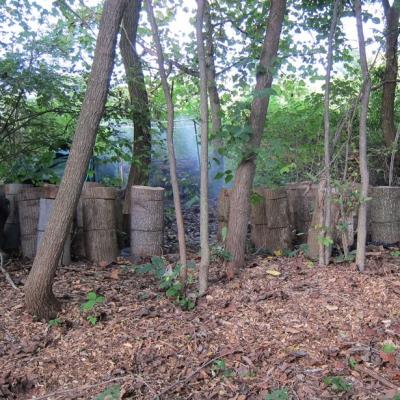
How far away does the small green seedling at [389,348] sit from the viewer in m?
3.66

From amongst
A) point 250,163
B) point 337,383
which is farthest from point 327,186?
point 337,383

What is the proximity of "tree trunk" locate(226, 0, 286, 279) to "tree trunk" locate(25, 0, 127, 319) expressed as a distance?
1.73m

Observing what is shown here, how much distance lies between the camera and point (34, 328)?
4039 mm

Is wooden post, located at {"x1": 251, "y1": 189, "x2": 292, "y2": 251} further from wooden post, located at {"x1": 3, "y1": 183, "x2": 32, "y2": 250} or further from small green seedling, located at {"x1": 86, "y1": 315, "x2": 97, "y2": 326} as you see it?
wooden post, located at {"x1": 3, "y1": 183, "x2": 32, "y2": 250}

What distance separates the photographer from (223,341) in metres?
3.90

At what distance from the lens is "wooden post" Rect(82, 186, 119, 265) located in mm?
5945

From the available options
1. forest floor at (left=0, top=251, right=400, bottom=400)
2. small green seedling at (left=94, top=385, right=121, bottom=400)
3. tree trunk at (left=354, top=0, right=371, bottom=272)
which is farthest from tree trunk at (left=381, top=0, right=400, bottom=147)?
small green seedling at (left=94, top=385, right=121, bottom=400)

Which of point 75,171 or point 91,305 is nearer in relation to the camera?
point 75,171

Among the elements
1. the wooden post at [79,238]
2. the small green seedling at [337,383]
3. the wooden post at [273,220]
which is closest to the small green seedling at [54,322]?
the wooden post at [79,238]

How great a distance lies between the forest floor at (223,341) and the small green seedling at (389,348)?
0.02 m

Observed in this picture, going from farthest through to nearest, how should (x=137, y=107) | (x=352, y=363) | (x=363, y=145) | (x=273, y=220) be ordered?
1. (x=137, y=107)
2. (x=273, y=220)
3. (x=363, y=145)
4. (x=352, y=363)

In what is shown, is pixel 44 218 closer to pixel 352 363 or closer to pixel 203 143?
pixel 203 143

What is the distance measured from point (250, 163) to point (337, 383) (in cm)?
257

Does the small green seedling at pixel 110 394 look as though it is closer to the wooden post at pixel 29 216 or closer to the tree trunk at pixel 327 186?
the tree trunk at pixel 327 186
